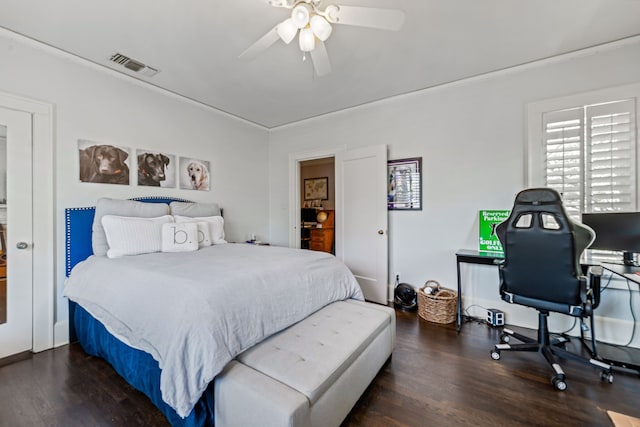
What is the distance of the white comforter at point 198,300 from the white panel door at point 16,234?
390 mm

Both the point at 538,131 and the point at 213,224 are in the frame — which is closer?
the point at 538,131

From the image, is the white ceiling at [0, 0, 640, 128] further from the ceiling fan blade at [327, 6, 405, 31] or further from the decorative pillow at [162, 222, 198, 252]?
the decorative pillow at [162, 222, 198, 252]

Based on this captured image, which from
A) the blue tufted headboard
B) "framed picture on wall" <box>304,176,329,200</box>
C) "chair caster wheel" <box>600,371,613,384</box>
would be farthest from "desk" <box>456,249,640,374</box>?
"framed picture on wall" <box>304,176,329,200</box>

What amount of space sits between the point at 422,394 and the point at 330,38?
2741 millimetres

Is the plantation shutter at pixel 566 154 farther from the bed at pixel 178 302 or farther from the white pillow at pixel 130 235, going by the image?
the white pillow at pixel 130 235

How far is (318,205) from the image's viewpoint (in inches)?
268

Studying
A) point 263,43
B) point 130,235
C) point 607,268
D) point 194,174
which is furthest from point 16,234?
point 607,268

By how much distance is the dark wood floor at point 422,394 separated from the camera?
148 centimetres

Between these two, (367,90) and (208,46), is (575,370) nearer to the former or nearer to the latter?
(367,90)

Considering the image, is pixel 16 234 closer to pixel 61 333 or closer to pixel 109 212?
pixel 109 212

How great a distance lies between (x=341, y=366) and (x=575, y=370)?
6.05ft

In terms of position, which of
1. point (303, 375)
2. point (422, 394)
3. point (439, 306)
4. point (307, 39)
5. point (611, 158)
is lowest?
point (422, 394)

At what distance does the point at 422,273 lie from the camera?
3234 millimetres

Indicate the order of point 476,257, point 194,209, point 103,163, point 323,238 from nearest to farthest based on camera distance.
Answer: point 476,257 < point 103,163 < point 194,209 < point 323,238
